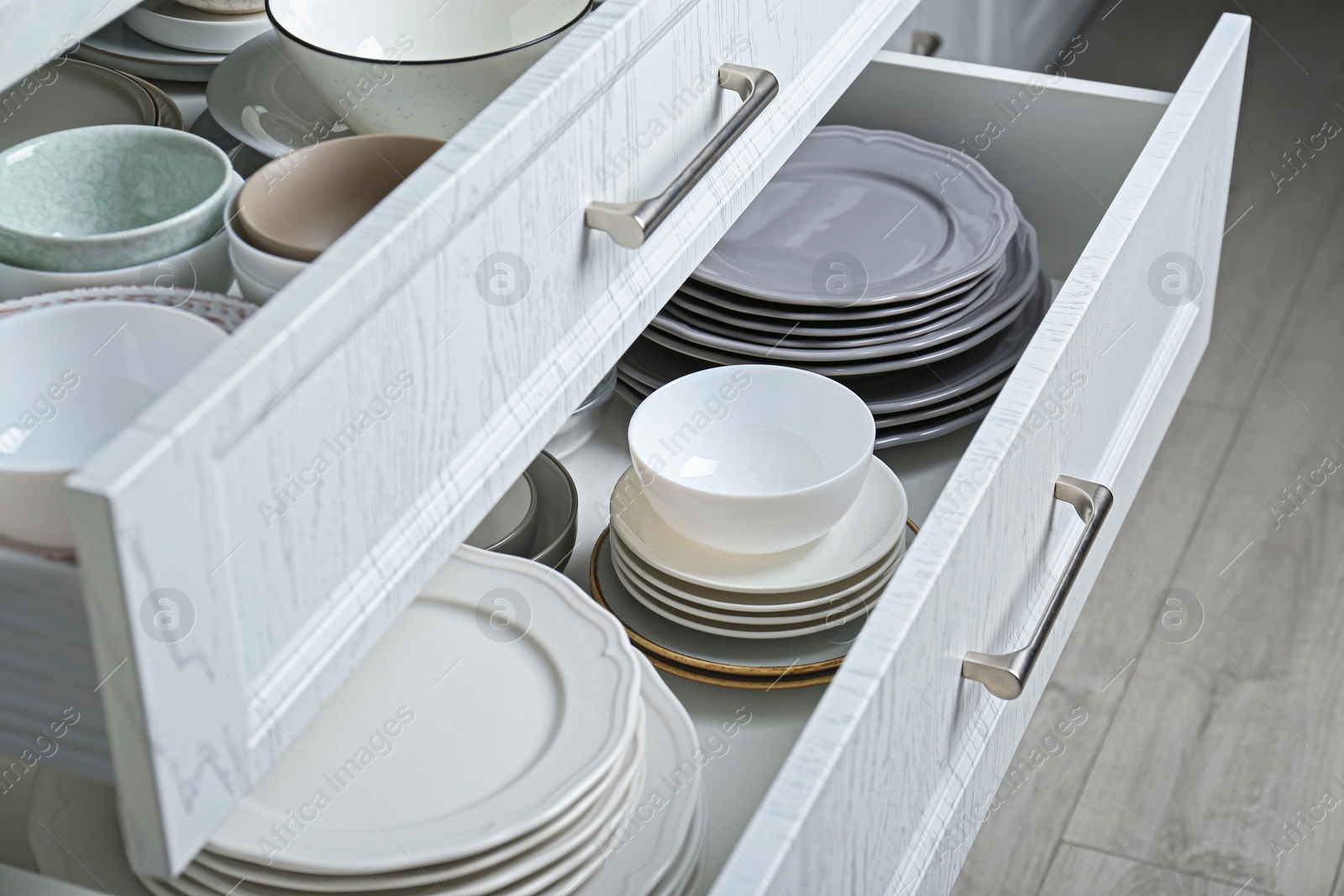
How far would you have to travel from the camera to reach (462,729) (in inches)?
25.2

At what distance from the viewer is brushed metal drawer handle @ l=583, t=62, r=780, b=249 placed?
55 centimetres

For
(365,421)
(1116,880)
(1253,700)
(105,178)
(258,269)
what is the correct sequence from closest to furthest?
(365,421) < (258,269) < (105,178) < (1116,880) < (1253,700)

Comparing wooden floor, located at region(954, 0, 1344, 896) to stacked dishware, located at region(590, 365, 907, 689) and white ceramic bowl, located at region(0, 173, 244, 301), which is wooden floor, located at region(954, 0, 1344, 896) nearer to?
stacked dishware, located at region(590, 365, 907, 689)

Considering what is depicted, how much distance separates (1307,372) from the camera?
5.39 ft

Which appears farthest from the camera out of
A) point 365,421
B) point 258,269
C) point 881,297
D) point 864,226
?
point 864,226

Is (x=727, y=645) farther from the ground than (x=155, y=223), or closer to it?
closer to it

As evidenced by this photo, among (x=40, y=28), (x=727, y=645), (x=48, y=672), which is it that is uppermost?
(x=40, y=28)

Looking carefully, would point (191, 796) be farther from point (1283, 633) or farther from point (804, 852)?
point (1283, 633)

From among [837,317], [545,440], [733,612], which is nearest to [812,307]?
[837,317]

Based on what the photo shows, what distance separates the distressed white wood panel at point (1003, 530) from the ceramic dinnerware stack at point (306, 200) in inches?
11.2

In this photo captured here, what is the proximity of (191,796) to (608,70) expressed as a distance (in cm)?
31

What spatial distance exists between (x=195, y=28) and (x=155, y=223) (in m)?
0.24

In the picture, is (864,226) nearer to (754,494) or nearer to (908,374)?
(908,374)

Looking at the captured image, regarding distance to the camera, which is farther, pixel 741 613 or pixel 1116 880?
pixel 1116 880
